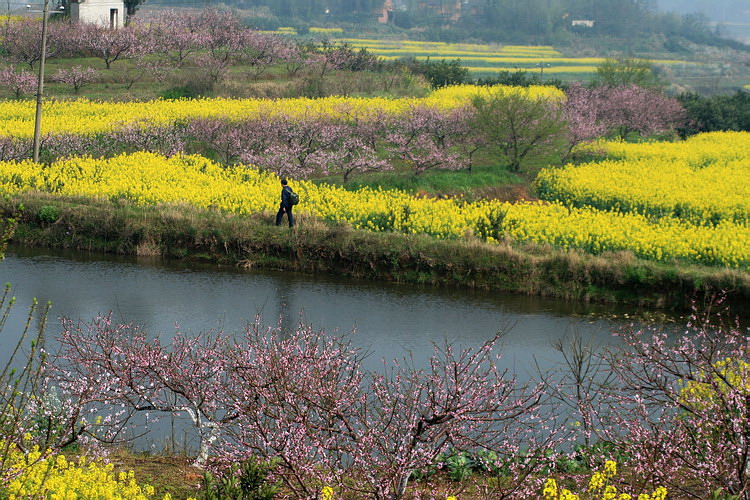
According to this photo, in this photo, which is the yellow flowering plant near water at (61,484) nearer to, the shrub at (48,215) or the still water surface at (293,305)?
the still water surface at (293,305)

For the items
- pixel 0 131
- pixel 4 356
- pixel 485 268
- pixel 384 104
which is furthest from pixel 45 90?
pixel 4 356

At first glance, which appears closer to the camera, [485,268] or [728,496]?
[728,496]

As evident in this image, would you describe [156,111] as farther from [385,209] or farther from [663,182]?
[663,182]

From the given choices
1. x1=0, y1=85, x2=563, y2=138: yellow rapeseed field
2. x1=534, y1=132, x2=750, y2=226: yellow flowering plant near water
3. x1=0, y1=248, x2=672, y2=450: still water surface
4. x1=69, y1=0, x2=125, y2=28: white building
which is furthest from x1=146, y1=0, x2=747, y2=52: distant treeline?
x1=0, y1=248, x2=672, y2=450: still water surface

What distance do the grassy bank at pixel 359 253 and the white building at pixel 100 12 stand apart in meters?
42.3

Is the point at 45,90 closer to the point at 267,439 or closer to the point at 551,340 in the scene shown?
the point at 551,340

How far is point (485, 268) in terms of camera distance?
81.7 ft

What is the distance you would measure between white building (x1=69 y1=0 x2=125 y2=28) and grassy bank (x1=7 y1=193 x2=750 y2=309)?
42296mm

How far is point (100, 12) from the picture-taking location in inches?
2719

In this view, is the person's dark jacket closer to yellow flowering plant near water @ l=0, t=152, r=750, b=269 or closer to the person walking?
the person walking

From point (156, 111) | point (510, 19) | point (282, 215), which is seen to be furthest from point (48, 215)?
point (510, 19)

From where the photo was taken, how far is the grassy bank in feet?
78.2

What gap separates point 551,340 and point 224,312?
6.74 m

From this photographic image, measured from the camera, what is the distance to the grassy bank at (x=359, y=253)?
78.2 ft
